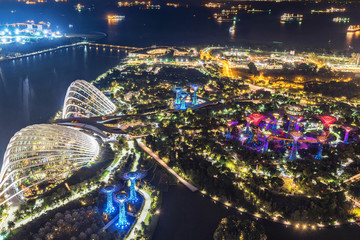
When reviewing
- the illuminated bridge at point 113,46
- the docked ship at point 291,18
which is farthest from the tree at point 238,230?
the docked ship at point 291,18

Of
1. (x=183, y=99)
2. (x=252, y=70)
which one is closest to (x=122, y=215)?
(x=183, y=99)

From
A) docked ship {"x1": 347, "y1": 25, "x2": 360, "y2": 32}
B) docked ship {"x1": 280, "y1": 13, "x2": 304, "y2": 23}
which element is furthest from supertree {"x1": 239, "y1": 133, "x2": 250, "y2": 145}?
docked ship {"x1": 280, "y1": 13, "x2": 304, "y2": 23}

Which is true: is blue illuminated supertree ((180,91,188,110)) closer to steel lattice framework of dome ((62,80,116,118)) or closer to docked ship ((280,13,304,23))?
steel lattice framework of dome ((62,80,116,118))

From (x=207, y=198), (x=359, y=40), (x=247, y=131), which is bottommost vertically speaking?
(x=207, y=198)

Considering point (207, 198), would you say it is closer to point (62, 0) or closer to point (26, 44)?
point (26, 44)

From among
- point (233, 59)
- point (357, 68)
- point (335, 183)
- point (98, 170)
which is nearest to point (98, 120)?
point (98, 170)

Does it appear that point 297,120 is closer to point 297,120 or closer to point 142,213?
point 297,120

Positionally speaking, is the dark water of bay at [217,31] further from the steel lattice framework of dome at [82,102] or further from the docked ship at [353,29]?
the steel lattice framework of dome at [82,102]
